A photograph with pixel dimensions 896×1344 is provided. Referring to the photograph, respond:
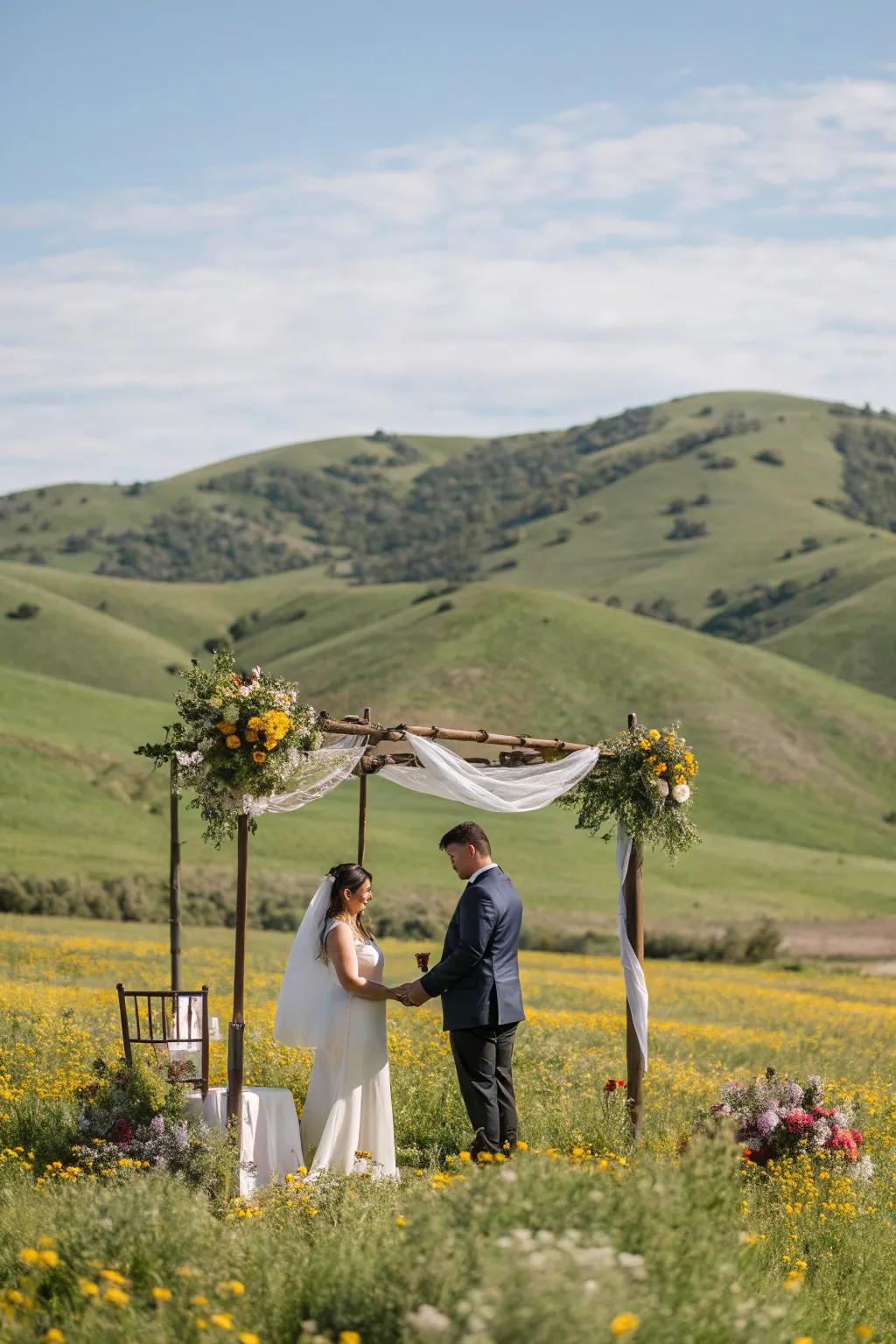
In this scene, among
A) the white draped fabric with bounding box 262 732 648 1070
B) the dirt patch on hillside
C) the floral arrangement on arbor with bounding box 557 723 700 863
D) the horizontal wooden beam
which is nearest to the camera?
the white draped fabric with bounding box 262 732 648 1070

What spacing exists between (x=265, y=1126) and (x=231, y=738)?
288 centimetres

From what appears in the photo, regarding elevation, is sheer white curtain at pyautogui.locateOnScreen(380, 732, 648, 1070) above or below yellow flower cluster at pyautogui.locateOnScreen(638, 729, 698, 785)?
below

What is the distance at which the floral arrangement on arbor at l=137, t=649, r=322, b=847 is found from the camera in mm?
10867

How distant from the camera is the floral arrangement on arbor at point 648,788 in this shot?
43.8 ft

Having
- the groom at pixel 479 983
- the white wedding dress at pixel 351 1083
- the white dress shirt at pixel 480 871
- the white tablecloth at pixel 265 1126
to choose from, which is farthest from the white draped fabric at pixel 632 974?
the white tablecloth at pixel 265 1126

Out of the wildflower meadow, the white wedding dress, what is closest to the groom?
the white wedding dress

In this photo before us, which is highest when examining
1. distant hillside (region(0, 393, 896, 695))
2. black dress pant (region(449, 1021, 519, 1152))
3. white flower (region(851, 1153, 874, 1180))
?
distant hillside (region(0, 393, 896, 695))

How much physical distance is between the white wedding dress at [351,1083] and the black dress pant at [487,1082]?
2.03 ft

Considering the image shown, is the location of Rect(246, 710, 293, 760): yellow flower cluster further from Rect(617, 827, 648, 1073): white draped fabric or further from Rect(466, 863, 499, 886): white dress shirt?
Rect(617, 827, 648, 1073): white draped fabric

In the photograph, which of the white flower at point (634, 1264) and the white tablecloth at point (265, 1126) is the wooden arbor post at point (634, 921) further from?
the white flower at point (634, 1264)

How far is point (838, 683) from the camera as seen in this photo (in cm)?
9781

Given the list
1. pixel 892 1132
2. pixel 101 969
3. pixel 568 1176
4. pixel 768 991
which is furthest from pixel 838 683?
pixel 568 1176

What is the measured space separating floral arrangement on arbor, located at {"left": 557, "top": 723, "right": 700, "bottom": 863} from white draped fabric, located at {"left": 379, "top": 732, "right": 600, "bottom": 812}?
0.76 feet

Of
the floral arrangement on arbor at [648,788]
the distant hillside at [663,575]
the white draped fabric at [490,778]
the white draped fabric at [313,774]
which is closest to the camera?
the white draped fabric at [313,774]
